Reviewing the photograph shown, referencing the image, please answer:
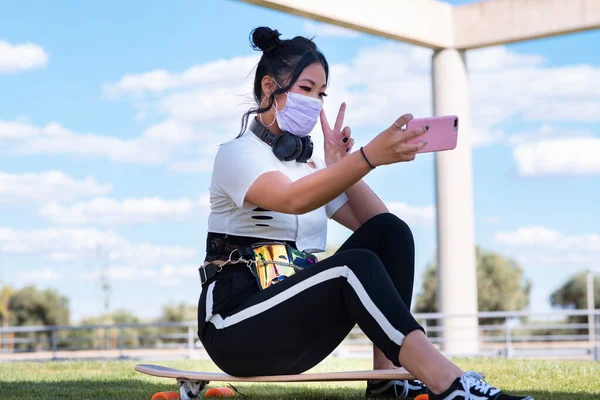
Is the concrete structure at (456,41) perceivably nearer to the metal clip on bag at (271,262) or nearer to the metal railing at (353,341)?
Result: the metal railing at (353,341)

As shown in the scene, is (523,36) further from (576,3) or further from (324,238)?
(324,238)

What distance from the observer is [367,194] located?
310 centimetres

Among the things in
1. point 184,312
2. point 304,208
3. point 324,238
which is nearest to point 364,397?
point 324,238

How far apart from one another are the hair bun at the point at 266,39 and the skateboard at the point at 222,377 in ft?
3.90

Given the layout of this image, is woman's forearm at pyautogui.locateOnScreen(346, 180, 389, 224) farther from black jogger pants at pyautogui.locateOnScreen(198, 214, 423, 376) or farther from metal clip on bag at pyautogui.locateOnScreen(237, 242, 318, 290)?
metal clip on bag at pyautogui.locateOnScreen(237, 242, 318, 290)

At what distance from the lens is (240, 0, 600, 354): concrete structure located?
10961 mm

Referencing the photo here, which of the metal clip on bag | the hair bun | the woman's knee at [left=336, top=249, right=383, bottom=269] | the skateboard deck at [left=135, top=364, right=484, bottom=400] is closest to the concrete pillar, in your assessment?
the skateboard deck at [left=135, top=364, right=484, bottom=400]

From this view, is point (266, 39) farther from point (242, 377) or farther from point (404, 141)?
point (242, 377)

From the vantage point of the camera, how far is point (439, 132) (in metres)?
2.37

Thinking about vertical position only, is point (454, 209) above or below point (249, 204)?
above

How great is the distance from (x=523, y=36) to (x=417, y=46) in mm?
1631

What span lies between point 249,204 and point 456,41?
10.1 m

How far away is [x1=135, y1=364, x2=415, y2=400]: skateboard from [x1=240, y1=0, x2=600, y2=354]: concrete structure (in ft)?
26.3

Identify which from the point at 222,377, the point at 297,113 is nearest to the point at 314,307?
the point at 222,377
